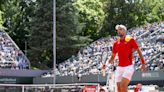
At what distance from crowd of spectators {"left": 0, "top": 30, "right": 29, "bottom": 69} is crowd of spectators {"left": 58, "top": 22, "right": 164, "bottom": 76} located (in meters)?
3.18

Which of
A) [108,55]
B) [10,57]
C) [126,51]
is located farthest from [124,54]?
[10,57]

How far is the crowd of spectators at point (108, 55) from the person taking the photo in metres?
30.4

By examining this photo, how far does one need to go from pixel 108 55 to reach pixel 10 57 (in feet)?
27.4

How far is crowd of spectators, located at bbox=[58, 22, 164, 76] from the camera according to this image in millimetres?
30372

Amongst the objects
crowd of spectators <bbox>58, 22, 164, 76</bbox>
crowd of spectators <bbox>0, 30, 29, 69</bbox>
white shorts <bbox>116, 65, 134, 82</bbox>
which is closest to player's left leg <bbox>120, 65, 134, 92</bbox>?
white shorts <bbox>116, 65, 134, 82</bbox>

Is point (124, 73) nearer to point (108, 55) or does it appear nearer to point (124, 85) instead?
point (124, 85)

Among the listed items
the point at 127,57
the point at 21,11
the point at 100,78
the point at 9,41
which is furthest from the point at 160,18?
the point at 127,57

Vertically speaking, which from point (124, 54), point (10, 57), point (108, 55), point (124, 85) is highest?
point (10, 57)

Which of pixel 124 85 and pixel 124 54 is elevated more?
pixel 124 54

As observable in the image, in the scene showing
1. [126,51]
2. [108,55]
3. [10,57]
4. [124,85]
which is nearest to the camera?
[124,85]

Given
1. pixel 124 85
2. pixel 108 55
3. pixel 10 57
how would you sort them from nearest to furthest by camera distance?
pixel 124 85 < pixel 108 55 < pixel 10 57

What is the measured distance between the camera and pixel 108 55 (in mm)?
35625

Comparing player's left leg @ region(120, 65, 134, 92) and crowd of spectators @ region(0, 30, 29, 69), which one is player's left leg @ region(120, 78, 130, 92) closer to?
player's left leg @ region(120, 65, 134, 92)

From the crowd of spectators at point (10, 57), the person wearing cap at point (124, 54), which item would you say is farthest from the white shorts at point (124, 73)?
the crowd of spectators at point (10, 57)
